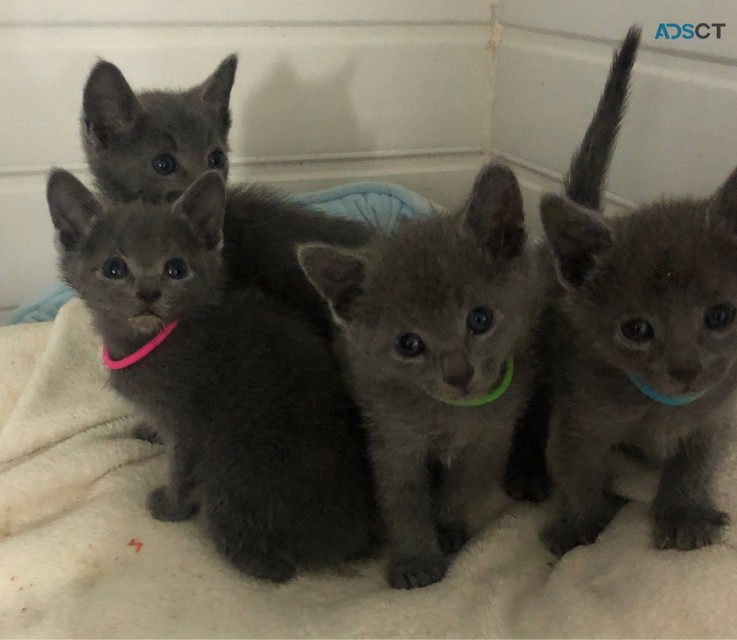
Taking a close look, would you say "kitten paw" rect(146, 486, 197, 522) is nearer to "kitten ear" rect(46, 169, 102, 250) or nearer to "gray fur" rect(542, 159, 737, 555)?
"kitten ear" rect(46, 169, 102, 250)

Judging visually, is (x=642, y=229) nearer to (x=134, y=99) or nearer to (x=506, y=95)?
(x=134, y=99)

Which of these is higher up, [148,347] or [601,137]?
[601,137]

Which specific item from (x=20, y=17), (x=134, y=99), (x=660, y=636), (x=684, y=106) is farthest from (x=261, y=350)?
(x=20, y=17)

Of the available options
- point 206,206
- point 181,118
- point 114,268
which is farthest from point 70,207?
point 181,118

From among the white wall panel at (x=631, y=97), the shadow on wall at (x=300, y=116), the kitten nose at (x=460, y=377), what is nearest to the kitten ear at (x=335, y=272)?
the kitten nose at (x=460, y=377)

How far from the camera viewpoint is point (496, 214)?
116 cm

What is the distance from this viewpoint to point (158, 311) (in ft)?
4.45

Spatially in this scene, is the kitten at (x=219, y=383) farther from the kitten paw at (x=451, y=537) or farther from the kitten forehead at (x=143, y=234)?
the kitten paw at (x=451, y=537)

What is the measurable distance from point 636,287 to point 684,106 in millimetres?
712

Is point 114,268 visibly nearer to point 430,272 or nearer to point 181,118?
point 181,118

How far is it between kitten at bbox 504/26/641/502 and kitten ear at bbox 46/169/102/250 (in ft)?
2.82

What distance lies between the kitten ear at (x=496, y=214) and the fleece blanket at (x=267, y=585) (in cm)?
55

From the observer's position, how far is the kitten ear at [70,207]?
1.37 metres

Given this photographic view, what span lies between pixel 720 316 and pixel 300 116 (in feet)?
4.74
